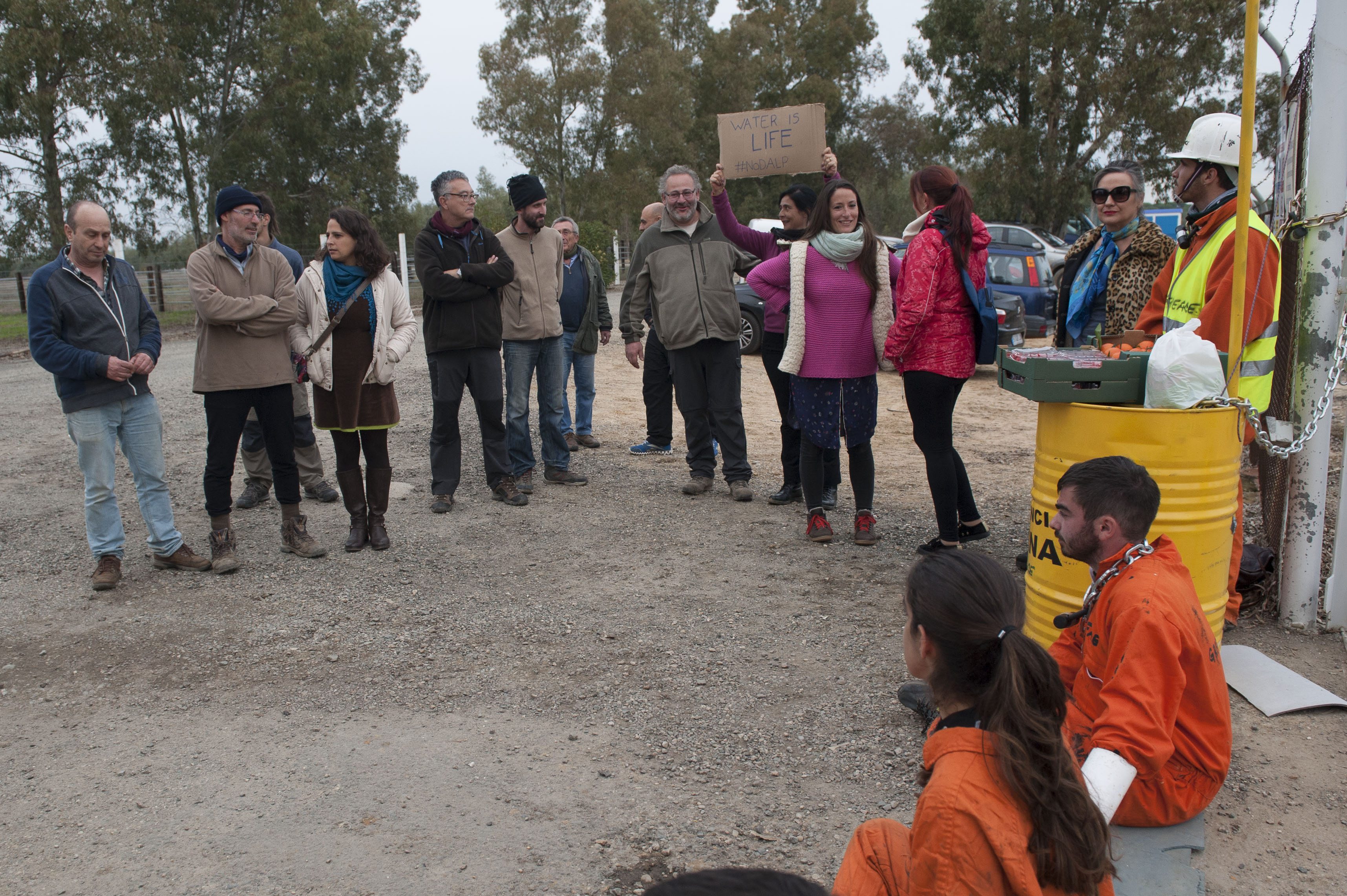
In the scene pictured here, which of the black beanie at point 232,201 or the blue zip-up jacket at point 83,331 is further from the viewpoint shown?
the black beanie at point 232,201

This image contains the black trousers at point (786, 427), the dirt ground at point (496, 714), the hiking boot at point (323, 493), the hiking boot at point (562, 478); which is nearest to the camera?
the dirt ground at point (496, 714)

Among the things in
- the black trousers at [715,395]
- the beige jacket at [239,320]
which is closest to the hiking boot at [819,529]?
the black trousers at [715,395]

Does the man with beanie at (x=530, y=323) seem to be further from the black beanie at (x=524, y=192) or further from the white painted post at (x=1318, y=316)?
the white painted post at (x=1318, y=316)

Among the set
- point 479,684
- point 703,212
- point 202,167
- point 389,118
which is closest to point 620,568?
point 479,684

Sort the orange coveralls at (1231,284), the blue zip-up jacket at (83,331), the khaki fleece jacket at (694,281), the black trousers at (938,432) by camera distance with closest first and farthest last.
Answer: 1. the orange coveralls at (1231,284)
2. the blue zip-up jacket at (83,331)
3. the black trousers at (938,432)
4. the khaki fleece jacket at (694,281)

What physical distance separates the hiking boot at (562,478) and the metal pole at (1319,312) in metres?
4.33

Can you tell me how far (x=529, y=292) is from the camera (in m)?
6.64

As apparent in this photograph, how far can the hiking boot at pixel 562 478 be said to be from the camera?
7.11 m

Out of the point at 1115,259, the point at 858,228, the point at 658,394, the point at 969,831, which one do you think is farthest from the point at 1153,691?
the point at 658,394

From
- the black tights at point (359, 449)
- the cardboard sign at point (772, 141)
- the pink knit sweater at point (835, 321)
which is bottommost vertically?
the black tights at point (359, 449)

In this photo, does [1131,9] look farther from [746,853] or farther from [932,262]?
[746,853]

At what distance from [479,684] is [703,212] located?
143 inches

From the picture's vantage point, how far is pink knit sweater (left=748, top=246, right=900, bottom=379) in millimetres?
5312

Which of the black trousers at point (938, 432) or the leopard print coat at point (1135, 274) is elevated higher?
the leopard print coat at point (1135, 274)
